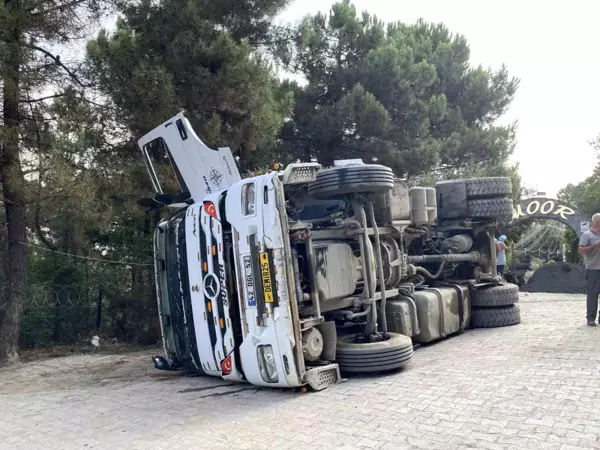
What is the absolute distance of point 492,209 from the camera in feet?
26.8

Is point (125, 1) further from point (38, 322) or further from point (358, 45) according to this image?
point (358, 45)

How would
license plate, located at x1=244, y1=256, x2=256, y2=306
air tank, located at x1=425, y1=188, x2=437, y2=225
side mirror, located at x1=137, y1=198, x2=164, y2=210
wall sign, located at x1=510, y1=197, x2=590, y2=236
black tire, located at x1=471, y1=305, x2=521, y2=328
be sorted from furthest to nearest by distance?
wall sign, located at x1=510, y1=197, x2=590, y2=236
black tire, located at x1=471, y1=305, x2=521, y2=328
air tank, located at x1=425, y1=188, x2=437, y2=225
side mirror, located at x1=137, y1=198, x2=164, y2=210
license plate, located at x1=244, y1=256, x2=256, y2=306

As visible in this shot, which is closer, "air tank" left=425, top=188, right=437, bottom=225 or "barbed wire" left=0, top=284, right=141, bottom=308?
"air tank" left=425, top=188, right=437, bottom=225

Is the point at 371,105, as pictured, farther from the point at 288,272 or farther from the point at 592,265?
the point at 288,272

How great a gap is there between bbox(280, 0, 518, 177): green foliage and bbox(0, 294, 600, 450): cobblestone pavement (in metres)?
8.36

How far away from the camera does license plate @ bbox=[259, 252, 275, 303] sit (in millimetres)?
4801

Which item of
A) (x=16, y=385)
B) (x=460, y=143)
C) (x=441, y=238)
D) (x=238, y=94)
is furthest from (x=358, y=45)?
(x=16, y=385)

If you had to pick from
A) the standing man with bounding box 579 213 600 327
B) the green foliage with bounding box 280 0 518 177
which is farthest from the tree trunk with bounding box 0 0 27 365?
the standing man with bounding box 579 213 600 327

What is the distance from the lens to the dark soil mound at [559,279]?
12.4 metres

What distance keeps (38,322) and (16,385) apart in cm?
338

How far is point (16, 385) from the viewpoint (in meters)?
6.59

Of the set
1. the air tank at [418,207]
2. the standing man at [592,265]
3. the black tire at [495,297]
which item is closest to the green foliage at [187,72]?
the air tank at [418,207]

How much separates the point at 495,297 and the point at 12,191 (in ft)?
23.6

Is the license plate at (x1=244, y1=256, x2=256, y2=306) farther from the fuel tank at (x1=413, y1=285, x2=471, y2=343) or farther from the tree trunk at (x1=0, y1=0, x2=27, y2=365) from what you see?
the tree trunk at (x1=0, y1=0, x2=27, y2=365)
